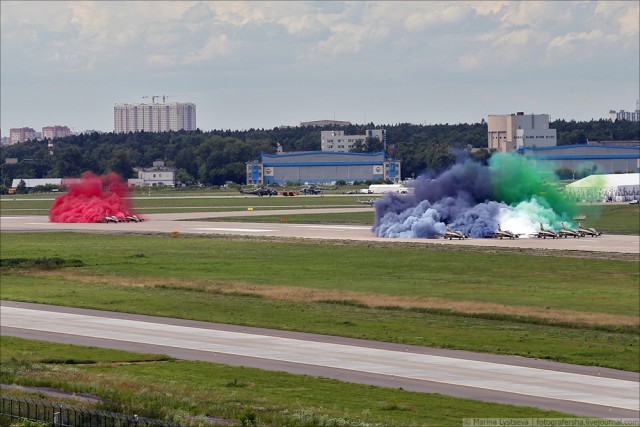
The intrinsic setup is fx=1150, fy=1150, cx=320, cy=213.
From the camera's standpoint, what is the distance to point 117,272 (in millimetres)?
89250

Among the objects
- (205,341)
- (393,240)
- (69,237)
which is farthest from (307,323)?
(69,237)

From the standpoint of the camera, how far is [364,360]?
166 feet

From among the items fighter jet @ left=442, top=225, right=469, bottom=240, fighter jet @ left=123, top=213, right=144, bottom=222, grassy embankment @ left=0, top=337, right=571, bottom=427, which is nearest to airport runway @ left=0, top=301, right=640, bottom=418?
grassy embankment @ left=0, top=337, right=571, bottom=427

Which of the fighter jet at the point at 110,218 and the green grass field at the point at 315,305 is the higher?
the fighter jet at the point at 110,218

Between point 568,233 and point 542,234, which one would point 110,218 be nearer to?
point 542,234

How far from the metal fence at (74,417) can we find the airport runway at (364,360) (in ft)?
51.0

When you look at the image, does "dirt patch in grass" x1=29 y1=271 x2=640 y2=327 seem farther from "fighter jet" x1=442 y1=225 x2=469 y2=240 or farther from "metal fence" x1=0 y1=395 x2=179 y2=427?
"fighter jet" x1=442 y1=225 x2=469 y2=240

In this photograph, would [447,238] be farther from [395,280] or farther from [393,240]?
[395,280]

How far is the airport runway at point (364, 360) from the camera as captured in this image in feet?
144

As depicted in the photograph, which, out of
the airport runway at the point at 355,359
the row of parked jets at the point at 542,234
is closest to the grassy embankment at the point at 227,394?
the airport runway at the point at 355,359

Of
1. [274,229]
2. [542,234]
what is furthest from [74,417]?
[274,229]

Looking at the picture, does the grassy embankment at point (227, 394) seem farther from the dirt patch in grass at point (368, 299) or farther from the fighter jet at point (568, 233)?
the fighter jet at point (568, 233)

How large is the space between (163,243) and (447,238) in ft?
95.2

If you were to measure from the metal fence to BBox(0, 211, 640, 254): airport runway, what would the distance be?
2942 inches
